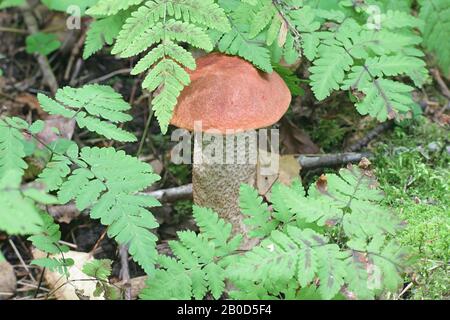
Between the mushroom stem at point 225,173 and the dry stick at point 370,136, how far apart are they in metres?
0.78

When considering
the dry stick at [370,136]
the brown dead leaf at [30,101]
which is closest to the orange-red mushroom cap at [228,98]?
the dry stick at [370,136]

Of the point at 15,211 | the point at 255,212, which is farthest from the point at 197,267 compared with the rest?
the point at 15,211

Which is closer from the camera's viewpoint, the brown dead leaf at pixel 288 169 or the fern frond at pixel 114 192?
the fern frond at pixel 114 192

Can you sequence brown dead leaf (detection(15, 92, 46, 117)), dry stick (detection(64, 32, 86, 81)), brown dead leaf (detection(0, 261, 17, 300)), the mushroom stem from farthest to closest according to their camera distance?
dry stick (detection(64, 32, 86, 81)) < brown dead leaf (detection(15, 92, 46, 117)) < brown dead leaf (detection(0, 261, 17, 300)) < the mushroom stem

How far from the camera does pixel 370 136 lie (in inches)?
134

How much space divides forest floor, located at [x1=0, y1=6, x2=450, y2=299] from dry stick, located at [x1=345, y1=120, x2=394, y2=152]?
0.07 feet

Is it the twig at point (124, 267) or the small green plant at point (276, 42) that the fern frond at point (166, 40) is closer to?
the small green plant at point (276, 42)

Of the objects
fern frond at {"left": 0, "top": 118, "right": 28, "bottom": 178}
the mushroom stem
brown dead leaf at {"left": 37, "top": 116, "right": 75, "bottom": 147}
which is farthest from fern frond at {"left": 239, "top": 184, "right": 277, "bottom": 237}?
brown dead leaf at {"left": 37, "top": 116, "right": 75, "bottom": 147}

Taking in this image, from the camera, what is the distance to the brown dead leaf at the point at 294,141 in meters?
3.47

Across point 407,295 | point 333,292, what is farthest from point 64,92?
point 407,295

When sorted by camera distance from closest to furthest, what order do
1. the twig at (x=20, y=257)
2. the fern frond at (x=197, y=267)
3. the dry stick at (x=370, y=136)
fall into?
the fern frond at (x=197, y=267) → the twig at (x=20, y=257) → the dry stick at (x=370, y=136)

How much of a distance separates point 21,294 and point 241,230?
1193mm

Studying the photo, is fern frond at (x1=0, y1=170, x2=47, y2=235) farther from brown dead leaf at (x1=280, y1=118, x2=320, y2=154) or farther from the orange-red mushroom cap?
brown dead leaf at (x1=280, y1=118, x2=320, y2=154)

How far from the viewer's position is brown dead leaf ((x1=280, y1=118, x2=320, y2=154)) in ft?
11.4
